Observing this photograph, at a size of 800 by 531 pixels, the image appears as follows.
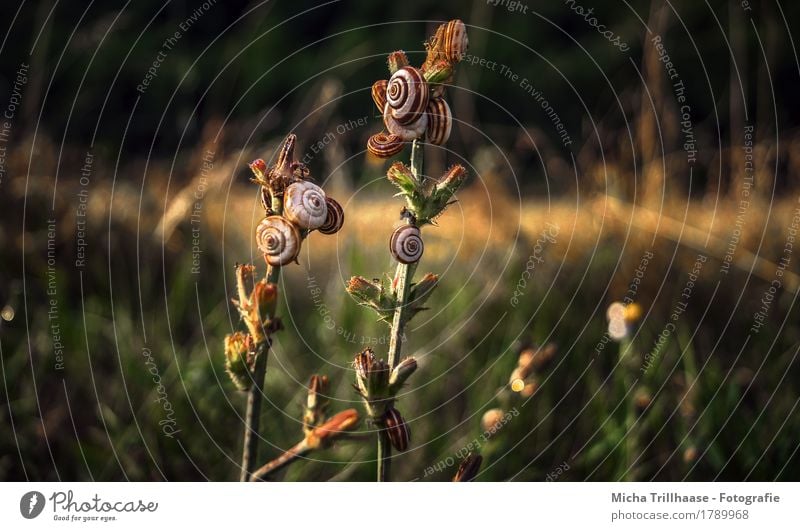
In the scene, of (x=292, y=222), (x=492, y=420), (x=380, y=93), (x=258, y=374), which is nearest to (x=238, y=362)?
(x=258, y=374)

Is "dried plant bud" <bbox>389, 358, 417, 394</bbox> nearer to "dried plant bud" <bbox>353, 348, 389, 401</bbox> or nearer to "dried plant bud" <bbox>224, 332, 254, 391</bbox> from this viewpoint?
"dried plant bud" <bbox>353, 348, 389, 401</bbox>

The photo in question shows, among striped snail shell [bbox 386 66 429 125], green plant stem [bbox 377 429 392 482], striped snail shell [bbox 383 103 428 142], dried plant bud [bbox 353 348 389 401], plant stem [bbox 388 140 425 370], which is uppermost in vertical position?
striped snail shell [bbox 386 66 429 125]

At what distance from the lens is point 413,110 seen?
65 centimetres

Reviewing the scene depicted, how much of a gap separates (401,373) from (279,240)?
131 mm

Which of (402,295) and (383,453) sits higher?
(402,295)

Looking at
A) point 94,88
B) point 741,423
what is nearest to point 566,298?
point 741,423

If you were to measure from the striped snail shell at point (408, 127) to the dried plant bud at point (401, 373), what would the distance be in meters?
0.16

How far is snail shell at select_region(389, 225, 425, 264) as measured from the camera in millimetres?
644

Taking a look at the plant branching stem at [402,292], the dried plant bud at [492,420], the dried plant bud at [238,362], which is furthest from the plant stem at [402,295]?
the dried plant bud at [492,420]

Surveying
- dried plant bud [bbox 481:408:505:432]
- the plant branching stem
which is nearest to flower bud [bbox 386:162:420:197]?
the plant branching stem

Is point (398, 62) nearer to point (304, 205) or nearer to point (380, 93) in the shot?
point (380, 93)

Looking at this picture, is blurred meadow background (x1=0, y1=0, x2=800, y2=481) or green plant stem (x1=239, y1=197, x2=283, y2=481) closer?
green plant stem (x1=239, y1=197, x2=283, y2=481)

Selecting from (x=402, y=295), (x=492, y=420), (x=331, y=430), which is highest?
(x=402, y=295)

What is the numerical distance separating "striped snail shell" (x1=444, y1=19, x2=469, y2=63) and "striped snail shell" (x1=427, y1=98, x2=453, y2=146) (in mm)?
37
